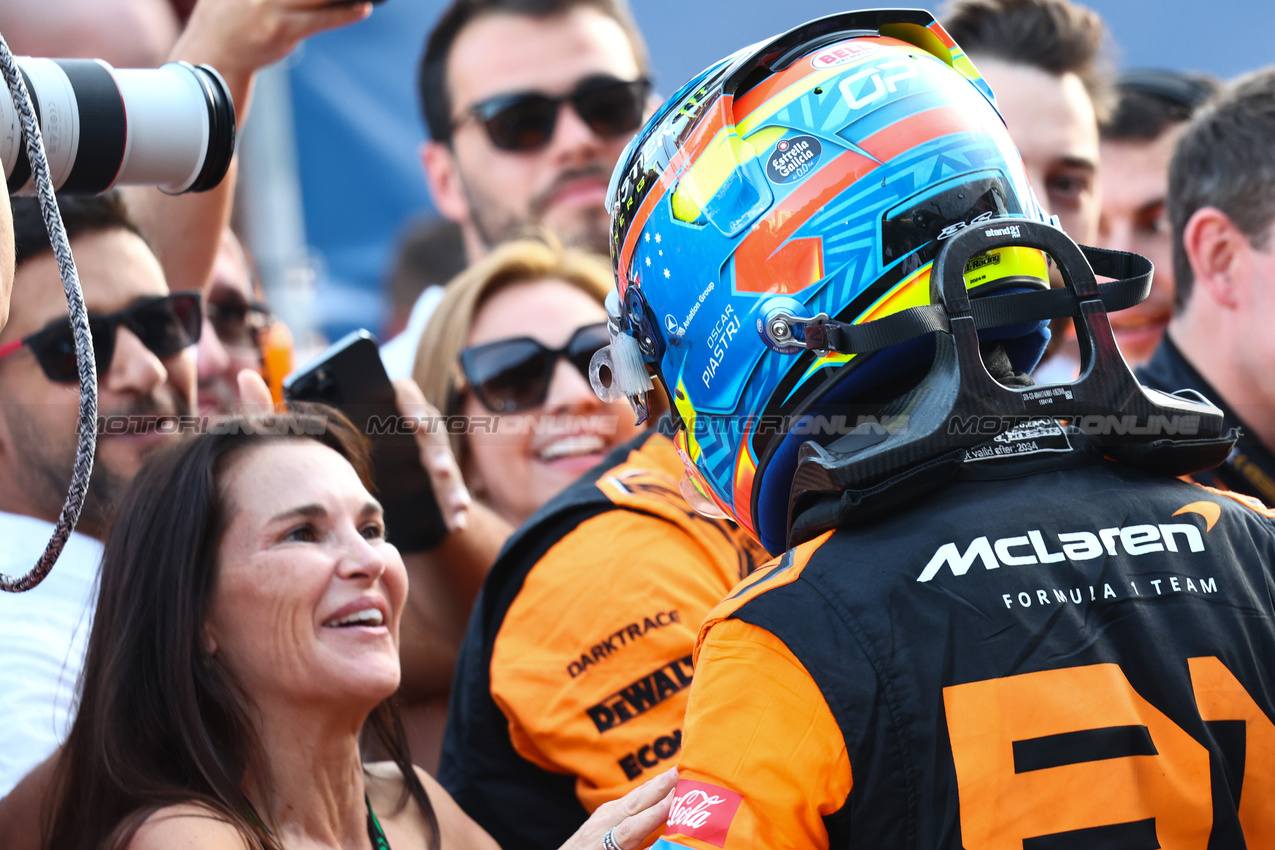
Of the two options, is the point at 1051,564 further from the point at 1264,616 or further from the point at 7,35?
the point at 7,35

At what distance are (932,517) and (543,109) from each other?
3.47m

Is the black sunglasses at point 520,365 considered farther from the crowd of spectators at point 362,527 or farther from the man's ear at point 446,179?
the man's ear at point 446,179

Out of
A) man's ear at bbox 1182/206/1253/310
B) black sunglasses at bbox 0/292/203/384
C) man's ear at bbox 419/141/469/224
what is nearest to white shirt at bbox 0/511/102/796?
black sunglasses at bbox 0/292/203/384

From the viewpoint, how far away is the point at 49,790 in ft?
7.26

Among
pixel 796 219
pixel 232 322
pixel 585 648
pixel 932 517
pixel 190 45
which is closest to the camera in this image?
pixel 932 517

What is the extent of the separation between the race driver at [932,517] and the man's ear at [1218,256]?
77.1 inches

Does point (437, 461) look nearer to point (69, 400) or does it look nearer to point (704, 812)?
point (69, 400)

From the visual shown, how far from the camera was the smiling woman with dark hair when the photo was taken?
7.02ft

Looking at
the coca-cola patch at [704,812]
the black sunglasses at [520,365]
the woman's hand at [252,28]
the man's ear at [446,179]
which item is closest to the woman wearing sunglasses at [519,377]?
the black sunglasses at [520,365]

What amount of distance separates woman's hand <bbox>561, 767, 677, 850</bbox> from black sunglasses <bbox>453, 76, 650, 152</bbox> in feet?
10.8

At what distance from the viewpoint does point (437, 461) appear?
10.2 ft

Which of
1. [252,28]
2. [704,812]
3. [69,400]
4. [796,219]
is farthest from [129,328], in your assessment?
[704,812]

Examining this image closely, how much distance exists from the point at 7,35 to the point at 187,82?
5.87 feet

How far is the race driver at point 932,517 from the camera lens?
139 centimetres
